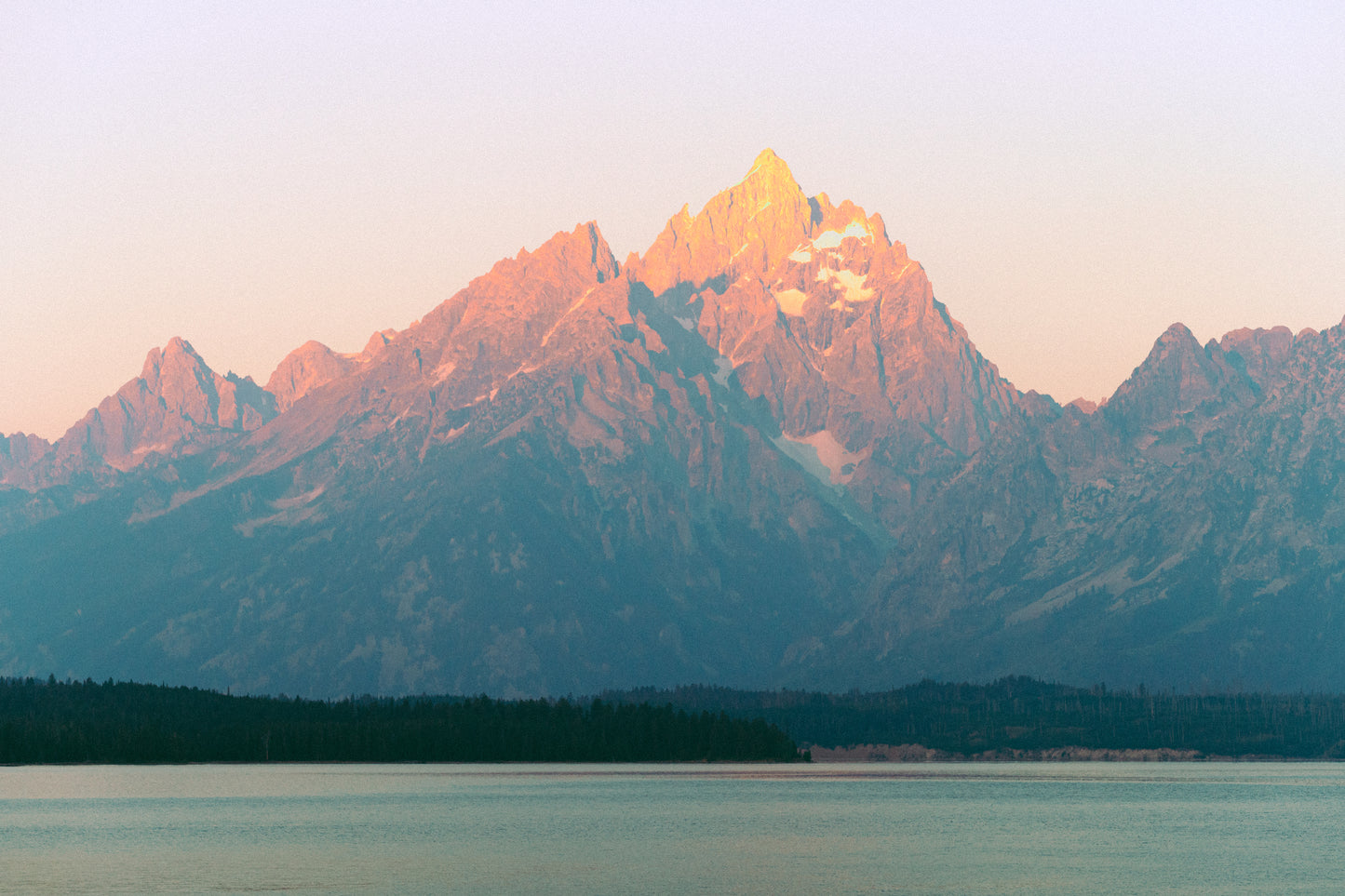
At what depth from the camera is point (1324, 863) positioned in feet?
604

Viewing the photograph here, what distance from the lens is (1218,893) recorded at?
157750 mm

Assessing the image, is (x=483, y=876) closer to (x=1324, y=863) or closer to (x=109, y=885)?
(x=109, y=885)

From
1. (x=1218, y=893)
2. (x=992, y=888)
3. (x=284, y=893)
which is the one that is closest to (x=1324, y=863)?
(x=1218, y=893)

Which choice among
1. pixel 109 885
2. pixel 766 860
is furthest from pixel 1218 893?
pixel 109 885

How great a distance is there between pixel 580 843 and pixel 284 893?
54386 mm

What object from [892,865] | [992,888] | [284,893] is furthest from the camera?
[892,865]

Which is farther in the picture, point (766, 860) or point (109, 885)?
point (766, 860)

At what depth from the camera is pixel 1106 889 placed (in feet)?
525

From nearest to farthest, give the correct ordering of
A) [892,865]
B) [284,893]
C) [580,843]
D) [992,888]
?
1. [284,893]
2. [992,888]
3. [892,865]
4. [580,843]

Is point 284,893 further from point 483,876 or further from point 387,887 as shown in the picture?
point 483,876

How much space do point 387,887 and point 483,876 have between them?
1242 centimetres

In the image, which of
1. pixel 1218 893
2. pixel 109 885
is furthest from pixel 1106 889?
pixel 109 885

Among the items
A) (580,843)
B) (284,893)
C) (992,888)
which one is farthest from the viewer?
(580,843)

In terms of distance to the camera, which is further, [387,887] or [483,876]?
[483,876]
